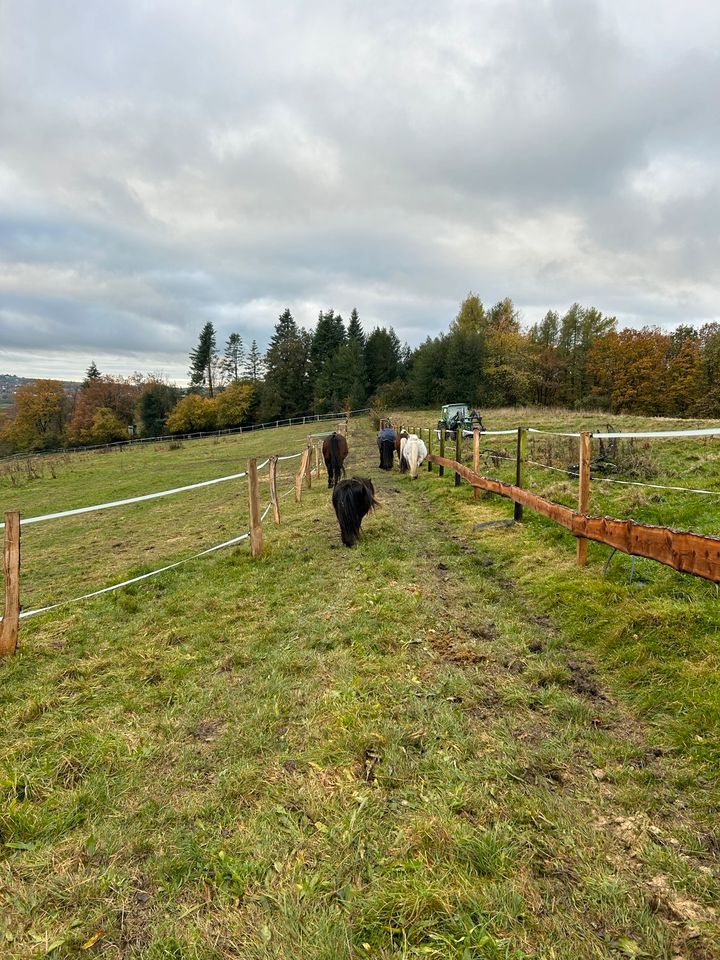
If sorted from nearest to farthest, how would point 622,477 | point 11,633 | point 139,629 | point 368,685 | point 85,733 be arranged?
point 85,733 → point 368,685 → point 11,633 → point 139,629 → point 622,477

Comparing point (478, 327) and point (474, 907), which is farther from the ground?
point (478, 327)

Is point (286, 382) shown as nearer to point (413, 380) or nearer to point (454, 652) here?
point (413, 380)

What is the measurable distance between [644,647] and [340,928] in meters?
2.56

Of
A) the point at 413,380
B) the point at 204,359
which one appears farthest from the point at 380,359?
the point at 204,359

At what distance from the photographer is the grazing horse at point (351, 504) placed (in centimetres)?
605

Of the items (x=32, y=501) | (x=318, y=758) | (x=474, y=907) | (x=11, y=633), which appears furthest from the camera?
(x=32, y=501)

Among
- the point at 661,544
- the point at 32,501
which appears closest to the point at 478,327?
the point at 32,501

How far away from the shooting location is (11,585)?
12.0 feet

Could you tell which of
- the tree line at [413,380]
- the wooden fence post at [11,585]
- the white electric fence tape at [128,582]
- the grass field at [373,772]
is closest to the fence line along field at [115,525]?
the white electric fence tape at [128,582]

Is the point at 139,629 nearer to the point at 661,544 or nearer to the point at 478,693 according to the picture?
the point at 478,693

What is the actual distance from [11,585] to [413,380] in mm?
40964

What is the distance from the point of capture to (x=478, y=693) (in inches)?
111

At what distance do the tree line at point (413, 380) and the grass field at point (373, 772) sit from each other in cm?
3722

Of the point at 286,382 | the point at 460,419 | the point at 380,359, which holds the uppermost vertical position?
the point at 380,359
